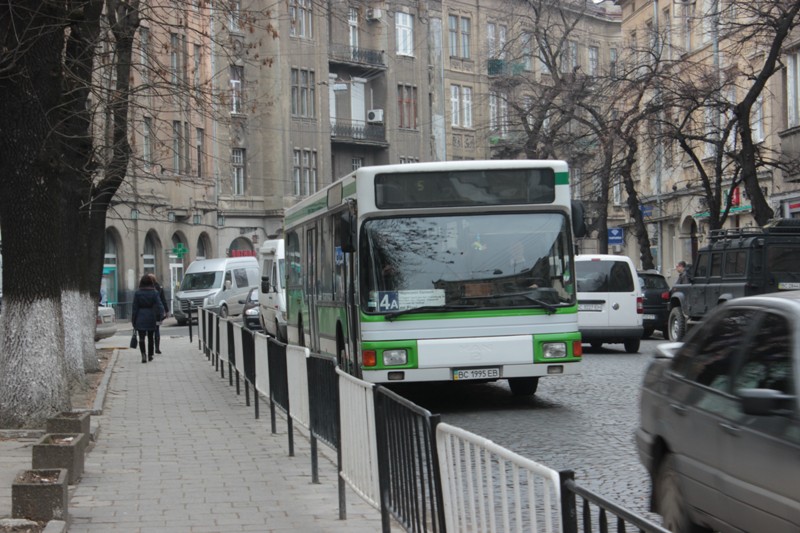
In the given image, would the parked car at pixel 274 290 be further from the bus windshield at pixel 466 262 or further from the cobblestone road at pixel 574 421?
the bus windshield at pixel 466 262

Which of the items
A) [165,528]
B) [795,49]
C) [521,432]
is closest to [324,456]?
[521,432]

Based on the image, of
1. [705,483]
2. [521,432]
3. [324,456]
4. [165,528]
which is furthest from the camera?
[521,432]

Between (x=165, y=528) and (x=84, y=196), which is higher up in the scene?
(x=84, y=196)

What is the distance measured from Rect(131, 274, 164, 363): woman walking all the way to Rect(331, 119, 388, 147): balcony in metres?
39.7

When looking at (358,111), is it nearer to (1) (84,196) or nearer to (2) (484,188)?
(1) (84,196)

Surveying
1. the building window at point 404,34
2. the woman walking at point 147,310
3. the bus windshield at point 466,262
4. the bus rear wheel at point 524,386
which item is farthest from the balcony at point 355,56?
the bus windshield at point 466,262

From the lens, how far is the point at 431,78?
71312 mm

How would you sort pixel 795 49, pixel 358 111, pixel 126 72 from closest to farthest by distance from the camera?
pixel 126 72 < pixel 795 49 < pixel 358 111

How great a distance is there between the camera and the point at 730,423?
232 inches

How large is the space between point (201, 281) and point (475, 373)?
37.2 metres

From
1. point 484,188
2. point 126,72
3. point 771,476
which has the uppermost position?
point 126,72

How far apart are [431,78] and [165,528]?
212ft

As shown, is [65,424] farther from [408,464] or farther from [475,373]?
[408,464]

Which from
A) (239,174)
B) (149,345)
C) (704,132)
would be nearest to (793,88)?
(704,132)
